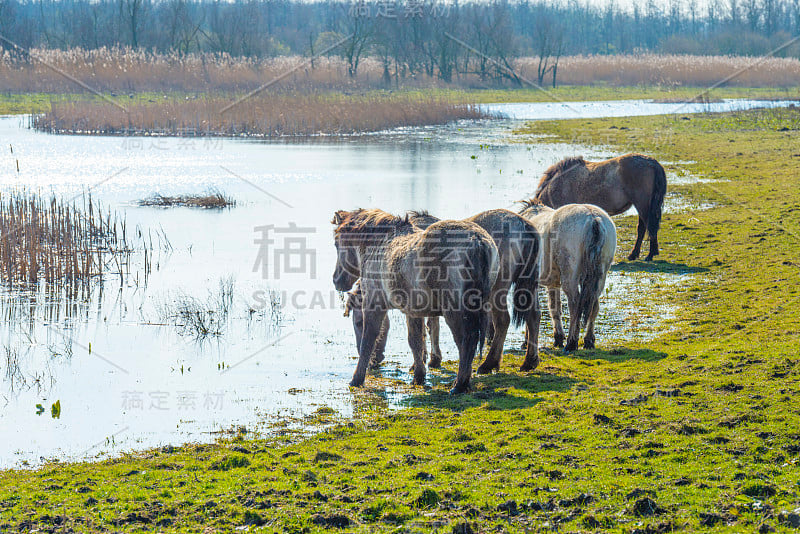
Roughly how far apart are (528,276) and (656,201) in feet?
18.6

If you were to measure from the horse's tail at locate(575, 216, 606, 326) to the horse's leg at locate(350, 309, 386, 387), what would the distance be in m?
2.14

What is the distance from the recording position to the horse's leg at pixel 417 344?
7352mm

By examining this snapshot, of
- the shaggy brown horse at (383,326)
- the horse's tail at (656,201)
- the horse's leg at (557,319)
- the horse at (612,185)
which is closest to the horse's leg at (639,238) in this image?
the horse at (612,185)

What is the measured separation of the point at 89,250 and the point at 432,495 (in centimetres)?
962

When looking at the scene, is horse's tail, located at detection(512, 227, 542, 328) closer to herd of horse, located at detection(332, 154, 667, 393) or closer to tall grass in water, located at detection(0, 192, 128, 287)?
herd of horse, located at detection(332, 154, 667, 393)

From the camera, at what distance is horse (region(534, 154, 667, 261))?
12867 mm

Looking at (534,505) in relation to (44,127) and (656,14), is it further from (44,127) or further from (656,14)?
(656,14)

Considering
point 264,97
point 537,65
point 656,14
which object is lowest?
point 264,97

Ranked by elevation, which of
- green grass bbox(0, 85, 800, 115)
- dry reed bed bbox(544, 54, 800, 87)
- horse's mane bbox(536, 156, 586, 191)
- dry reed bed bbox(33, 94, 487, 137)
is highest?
dry reed bed bbox(544, 54, 800, 87)

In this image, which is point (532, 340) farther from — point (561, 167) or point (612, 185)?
point (612, 185)

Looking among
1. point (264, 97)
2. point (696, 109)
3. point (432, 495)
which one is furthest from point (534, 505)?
point (696, 109)

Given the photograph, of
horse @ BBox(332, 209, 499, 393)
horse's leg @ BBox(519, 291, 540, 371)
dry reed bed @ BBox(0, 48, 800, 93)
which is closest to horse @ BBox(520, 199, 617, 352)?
horse's leg @ BBox(519, 291, 540, 371)

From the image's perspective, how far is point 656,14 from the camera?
5089 inches

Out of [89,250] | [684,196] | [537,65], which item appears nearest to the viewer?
[89,250]
